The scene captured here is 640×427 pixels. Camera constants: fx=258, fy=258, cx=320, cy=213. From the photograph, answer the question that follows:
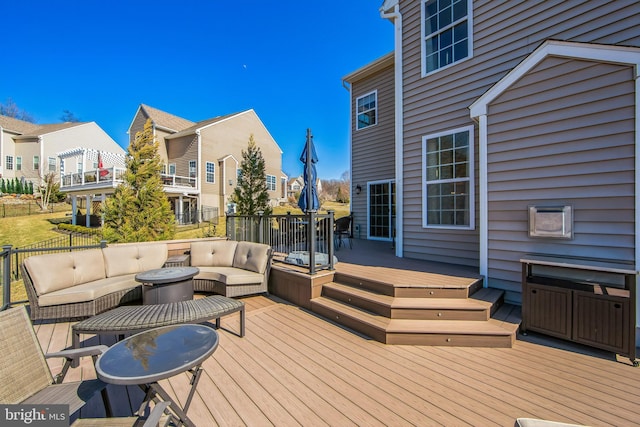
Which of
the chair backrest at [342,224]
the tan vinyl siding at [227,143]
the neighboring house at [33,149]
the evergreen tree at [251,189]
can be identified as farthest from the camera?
the neighboring house at [33,149]

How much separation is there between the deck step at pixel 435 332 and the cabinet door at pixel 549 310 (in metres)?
0.41

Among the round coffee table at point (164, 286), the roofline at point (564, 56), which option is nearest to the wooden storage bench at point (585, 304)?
the roofline at point (564, 56)

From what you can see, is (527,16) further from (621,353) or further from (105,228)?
Result: (105,228)

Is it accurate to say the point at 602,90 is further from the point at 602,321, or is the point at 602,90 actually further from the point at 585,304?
the point at 602,321

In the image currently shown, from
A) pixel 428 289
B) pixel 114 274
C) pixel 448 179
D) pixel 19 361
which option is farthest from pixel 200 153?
pixel 19 361

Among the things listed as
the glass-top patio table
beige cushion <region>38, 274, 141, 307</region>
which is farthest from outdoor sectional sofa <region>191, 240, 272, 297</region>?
the glass-top patio table

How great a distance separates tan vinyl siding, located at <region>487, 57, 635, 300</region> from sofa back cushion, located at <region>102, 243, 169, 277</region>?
600 cm

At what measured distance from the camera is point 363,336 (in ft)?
11.2

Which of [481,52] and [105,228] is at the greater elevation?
[481,52]

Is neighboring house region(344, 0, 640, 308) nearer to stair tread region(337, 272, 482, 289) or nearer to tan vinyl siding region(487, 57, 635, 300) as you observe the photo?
tan vinyl siding region(487, 57, 635, 300)

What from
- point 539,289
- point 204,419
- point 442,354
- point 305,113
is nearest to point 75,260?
point 204,419

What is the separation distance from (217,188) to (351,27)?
13131mm

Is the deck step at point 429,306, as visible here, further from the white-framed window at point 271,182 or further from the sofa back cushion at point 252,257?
the white-framed window at point 271,182

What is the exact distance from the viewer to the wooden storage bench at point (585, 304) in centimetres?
267
